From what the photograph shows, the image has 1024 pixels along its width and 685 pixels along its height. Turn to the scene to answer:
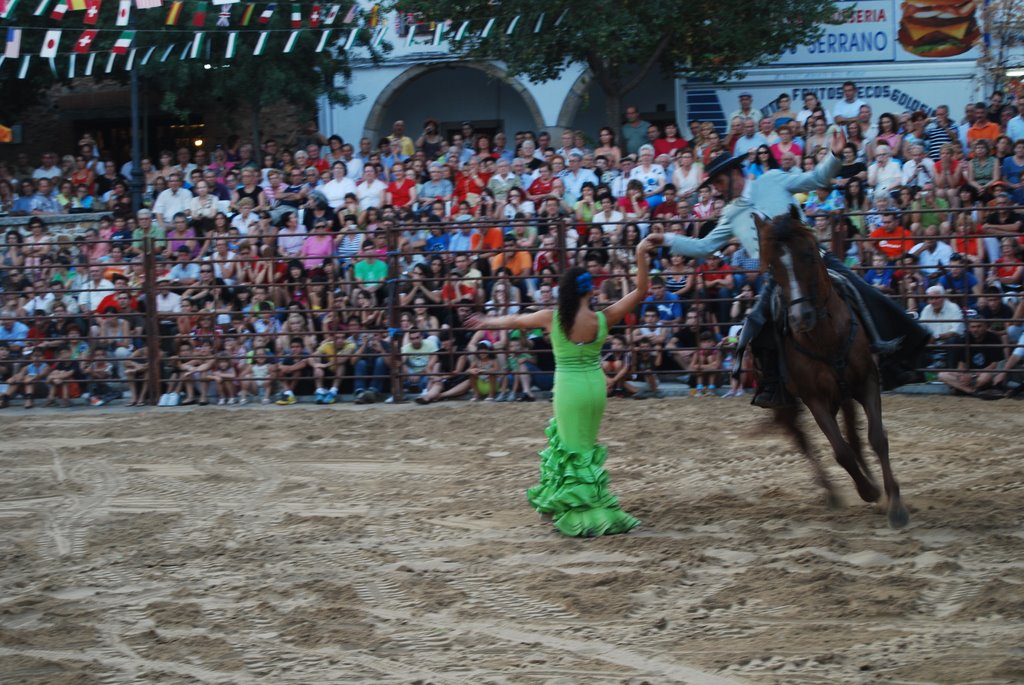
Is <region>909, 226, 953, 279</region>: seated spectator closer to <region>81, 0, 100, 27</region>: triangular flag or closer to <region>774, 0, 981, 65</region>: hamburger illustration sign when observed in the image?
<region>774, 0, 981, 65</region>: hamburger illustration sign

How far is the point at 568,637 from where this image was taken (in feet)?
18.0

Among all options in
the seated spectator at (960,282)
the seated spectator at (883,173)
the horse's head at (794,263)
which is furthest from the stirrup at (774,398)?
the seated spectator at (883,173)

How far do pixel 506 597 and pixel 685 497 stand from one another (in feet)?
8.29

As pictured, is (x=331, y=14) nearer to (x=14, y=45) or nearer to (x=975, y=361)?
(x=14, y=45)

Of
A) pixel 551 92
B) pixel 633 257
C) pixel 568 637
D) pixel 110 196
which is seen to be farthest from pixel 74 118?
pixel 568 637

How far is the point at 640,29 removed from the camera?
57.9 ft

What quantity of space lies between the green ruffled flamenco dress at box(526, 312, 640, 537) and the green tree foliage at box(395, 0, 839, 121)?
36.4 ft

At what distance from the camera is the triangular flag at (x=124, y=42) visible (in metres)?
17.6

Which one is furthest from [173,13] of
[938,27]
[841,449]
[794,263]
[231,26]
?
[841,449]

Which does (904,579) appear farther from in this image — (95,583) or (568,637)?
(95,583)

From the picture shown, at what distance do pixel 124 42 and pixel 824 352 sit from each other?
46.6 feet

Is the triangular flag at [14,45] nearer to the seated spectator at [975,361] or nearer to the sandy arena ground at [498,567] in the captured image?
the sandy arena ground at [498,567]

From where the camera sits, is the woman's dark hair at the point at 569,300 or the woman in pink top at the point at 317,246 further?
the woman in pink top at the point at 317,246

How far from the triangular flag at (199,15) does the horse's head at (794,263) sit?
13376mm
